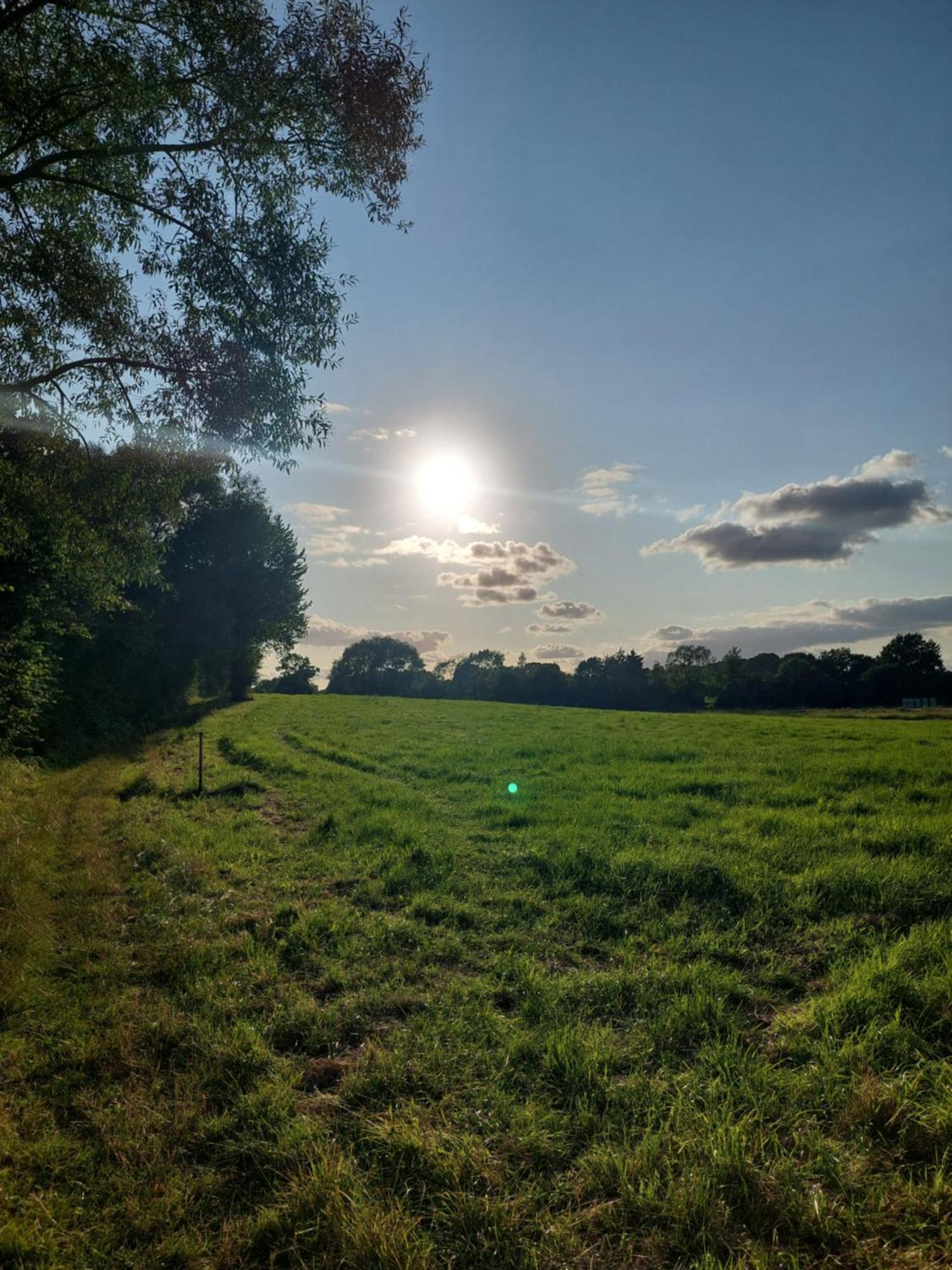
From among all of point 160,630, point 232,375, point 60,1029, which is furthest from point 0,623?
point 160,630

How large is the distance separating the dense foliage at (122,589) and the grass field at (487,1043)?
612 centimetres

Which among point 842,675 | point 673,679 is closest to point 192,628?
point 673,679

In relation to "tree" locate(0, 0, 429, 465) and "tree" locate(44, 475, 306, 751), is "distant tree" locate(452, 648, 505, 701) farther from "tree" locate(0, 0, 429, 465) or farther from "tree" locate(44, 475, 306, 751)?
"tree" locate(0, 0, 429, 465)

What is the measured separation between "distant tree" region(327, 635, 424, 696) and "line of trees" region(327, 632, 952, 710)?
7.6 inches

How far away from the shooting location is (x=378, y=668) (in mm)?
119312

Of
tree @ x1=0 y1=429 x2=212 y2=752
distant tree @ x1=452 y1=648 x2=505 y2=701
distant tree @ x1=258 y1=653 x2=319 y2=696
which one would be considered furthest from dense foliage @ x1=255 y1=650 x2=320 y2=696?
tree @ x1=0 y1=429 x2=212 y2=752

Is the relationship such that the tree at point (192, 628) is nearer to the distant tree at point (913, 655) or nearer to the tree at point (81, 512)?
the tree at point (81, 512)

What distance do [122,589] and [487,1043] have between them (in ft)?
103

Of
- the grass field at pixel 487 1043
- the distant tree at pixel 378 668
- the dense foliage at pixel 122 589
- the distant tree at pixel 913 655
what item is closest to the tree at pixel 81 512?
the dense foliage at pixel 122 589

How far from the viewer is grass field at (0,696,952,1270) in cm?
329

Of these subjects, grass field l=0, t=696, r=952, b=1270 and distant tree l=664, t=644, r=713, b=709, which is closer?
grass field l=0, t=696, r=952, b=1270

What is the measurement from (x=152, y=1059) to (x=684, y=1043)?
4412 millimetres

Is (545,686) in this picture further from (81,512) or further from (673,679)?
(81,512)

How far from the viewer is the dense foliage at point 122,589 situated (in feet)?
37.2
